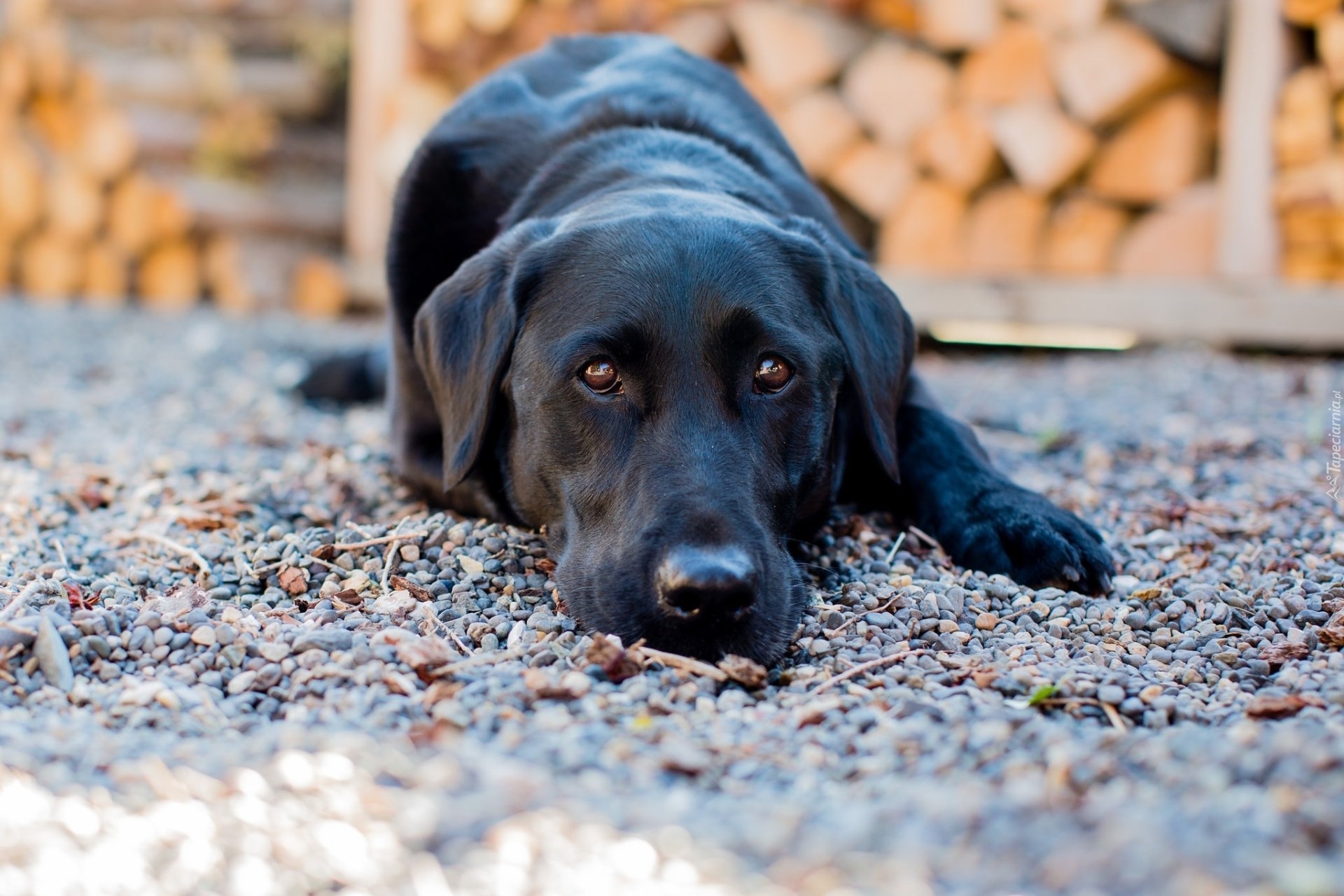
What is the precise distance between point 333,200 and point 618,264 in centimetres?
559

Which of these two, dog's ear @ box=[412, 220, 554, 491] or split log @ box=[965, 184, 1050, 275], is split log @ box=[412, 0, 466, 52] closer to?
split log @ box=[965, 184, 1050, 275]

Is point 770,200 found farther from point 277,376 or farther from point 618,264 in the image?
point 277,376

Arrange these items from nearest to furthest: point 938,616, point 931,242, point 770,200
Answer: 1. point 938,616
2. point 770,200
3. point 931,242

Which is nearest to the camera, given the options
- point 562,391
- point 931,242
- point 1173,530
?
point 562,391

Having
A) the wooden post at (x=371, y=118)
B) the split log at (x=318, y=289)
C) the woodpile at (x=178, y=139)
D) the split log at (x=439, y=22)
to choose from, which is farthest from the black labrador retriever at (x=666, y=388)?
the woodpile at (x=178, y=139)

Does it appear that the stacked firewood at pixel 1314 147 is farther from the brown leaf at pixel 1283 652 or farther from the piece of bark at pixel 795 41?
the brown leaf at pixel 1283 652

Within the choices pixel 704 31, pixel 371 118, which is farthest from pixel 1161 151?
pixel 371 118

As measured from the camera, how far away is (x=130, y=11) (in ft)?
25.3

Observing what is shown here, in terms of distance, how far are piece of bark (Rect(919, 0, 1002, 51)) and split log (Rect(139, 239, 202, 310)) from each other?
4642mm

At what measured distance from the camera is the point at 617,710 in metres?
1.65

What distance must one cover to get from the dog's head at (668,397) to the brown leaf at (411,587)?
0.73 feet

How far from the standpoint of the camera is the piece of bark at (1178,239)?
17.0 feet

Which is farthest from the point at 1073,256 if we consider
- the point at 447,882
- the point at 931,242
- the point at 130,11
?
the point at 130,11

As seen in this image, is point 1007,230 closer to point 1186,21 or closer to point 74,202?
point 1186,21
